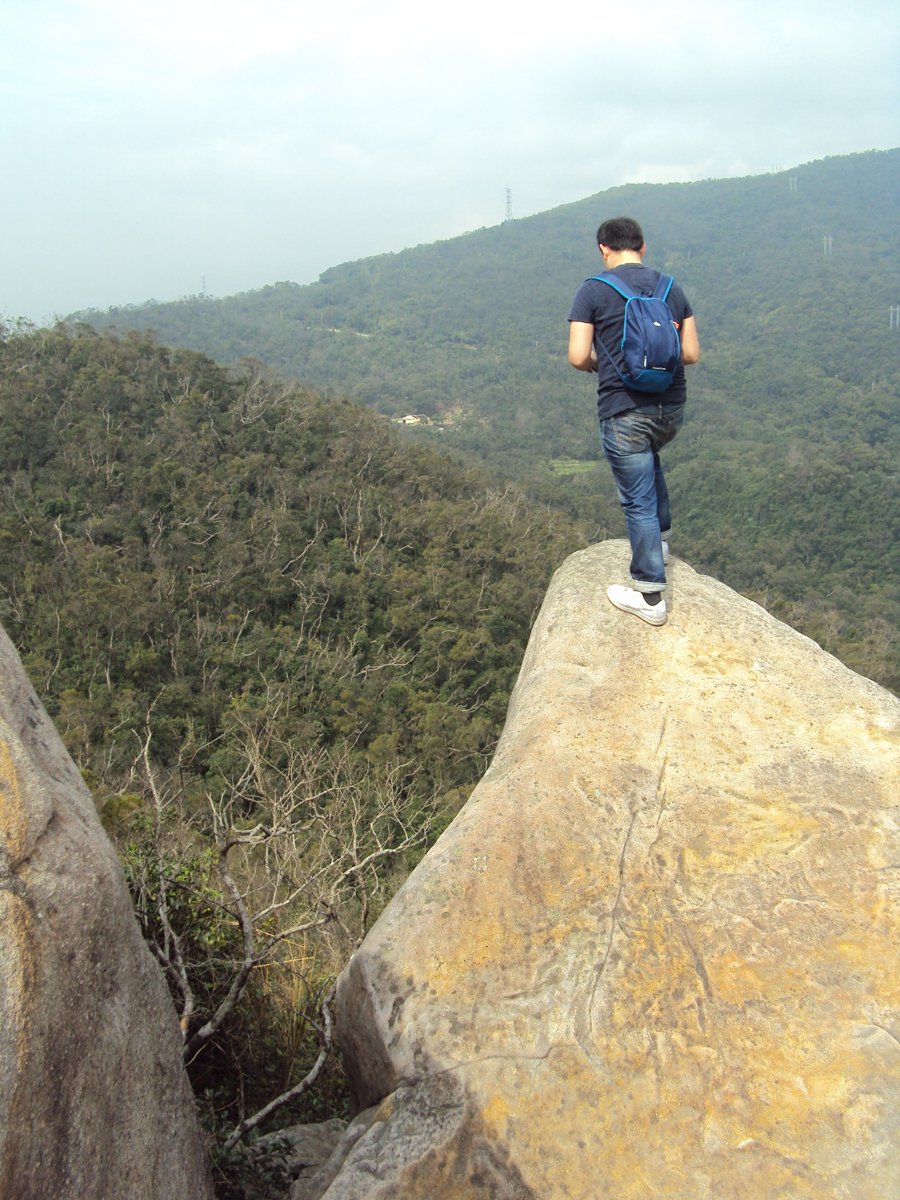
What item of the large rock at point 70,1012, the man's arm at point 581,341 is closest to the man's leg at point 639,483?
the man's arm at point 581,341

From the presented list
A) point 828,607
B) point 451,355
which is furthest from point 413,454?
point 451,355

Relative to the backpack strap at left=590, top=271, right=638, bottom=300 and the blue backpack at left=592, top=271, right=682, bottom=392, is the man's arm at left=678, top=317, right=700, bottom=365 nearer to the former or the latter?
the blue backpack at left=592, top=271, right=682, bottom=392

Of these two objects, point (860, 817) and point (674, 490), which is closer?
point (860, 817)

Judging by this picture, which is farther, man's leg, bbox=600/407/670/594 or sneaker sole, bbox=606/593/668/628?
sneaker sole, bbox=606/593/668/628

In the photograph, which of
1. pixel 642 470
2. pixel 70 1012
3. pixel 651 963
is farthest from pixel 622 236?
pixel 70 1012

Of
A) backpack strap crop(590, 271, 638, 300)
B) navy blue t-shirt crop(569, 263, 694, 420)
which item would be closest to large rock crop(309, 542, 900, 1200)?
navy blue t-shirt crop(569, 263, 694, 420)

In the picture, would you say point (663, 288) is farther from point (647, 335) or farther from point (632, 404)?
point (632, 404)

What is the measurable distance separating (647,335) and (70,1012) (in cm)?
377

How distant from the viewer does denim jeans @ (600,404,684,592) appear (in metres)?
4.73

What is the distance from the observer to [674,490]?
68.6 m

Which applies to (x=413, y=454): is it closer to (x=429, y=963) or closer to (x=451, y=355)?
(x=429, y=963)

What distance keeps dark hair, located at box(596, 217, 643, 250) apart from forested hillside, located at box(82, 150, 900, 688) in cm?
2669

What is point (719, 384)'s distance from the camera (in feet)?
380

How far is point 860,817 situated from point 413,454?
4064cm
